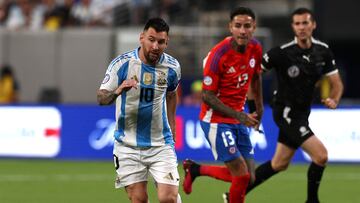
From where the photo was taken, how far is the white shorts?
9.16 m

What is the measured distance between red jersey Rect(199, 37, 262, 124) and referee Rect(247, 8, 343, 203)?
0.82m

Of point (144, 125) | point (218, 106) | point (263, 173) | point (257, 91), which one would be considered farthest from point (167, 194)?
point (263, 173)

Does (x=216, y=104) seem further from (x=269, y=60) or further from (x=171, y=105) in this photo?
(x=269, y=60)

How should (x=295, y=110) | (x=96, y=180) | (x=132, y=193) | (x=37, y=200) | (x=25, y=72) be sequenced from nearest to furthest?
(x=132, y=193)
(x=295, y=110)
(x=37, y=200)
(x=96, y=180)
(x=25, y=72)

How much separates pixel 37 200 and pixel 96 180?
264 centimetres

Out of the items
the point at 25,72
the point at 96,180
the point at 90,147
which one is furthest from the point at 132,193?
the point at 25,72

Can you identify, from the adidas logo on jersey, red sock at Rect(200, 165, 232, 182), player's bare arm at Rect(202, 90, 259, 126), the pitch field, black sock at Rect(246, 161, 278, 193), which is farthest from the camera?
the pitch field

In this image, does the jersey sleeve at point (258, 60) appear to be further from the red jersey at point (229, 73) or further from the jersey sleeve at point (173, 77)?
the jersey sleeve at point (173, 77)

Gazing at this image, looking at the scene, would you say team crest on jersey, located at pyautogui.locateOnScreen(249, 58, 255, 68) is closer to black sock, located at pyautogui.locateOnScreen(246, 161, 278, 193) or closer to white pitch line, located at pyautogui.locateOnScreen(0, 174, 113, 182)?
black sock, located at pyautogui.locateOnScreen(246, 161, 278, 193)

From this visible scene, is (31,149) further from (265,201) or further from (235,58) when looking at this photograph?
(235,58)

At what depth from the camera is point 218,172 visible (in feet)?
37.6

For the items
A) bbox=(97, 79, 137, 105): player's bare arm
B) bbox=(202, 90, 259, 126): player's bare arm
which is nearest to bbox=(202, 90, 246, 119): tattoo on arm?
bbox=(202, 90, 259, 126): player's bare arm

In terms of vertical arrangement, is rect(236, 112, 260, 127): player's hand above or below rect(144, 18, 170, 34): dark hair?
below

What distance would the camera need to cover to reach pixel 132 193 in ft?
30.1
